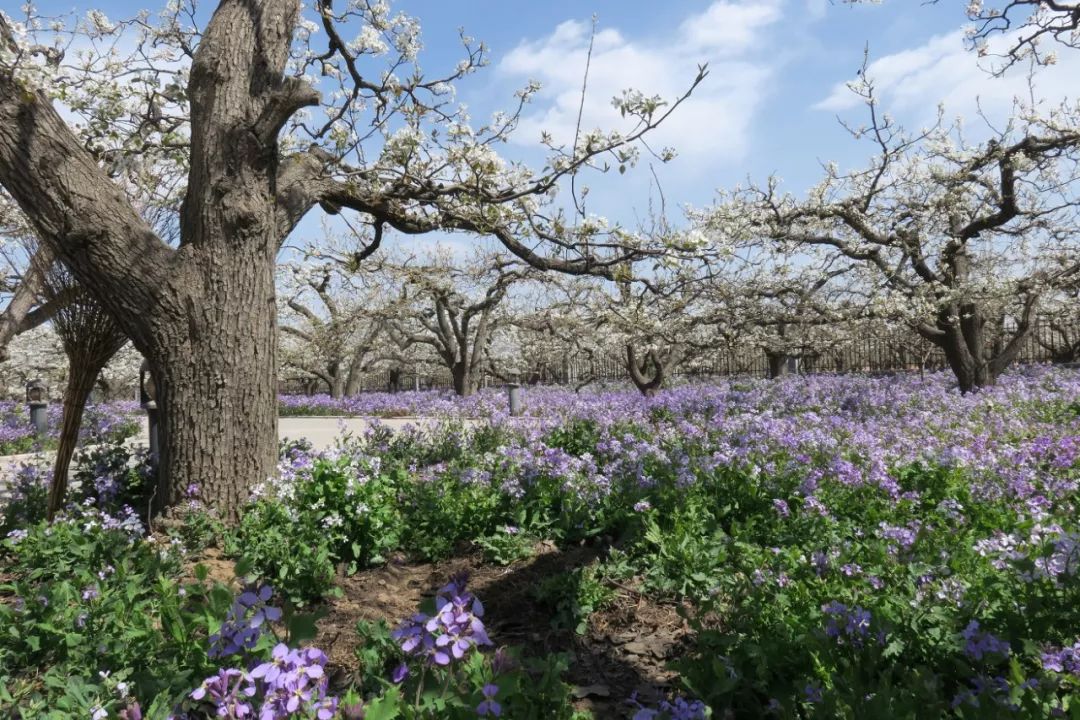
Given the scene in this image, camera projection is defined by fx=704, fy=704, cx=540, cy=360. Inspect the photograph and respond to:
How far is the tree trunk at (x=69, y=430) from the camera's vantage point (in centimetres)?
486

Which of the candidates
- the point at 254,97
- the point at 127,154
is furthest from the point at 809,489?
the point at 127,154

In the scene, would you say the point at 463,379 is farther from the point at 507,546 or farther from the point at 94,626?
the point at 94,626

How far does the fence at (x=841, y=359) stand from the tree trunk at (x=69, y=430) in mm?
11893

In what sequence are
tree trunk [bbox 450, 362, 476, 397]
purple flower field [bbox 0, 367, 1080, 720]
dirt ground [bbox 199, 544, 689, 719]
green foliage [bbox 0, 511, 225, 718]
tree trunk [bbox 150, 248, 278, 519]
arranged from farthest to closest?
tree trunk [bbox 450, 362, 476, 397], tree trunk [bbox 150, 248, 278, 519], dirt ground [bbox 199, 544, 689, 719], green foliage [bbox 0, 511, 225, 718], purple flower field [bbox 0, 367, 1080, 720]

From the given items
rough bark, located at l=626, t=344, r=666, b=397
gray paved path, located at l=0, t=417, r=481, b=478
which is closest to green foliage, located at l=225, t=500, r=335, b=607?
gray paved path, located at l=0, t=417, r=481, b=478

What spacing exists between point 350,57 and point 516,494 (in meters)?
4.50

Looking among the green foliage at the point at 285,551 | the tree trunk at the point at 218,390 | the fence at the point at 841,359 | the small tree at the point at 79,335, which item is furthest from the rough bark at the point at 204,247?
the fence at the point at 841,359

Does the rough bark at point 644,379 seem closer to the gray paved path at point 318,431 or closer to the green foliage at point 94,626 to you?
the gray paved path at point 318,431

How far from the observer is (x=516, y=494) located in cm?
456

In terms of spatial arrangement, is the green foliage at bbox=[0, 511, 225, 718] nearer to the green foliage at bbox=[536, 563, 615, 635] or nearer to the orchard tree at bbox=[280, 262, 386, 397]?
the green foliage at bbox=[536, 563, 615, 635]

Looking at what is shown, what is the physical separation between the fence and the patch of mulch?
12037mm

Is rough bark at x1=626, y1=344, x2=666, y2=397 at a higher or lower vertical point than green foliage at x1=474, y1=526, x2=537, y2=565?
higher

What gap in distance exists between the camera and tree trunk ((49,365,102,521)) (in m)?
4.86

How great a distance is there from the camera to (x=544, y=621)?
346 cm
